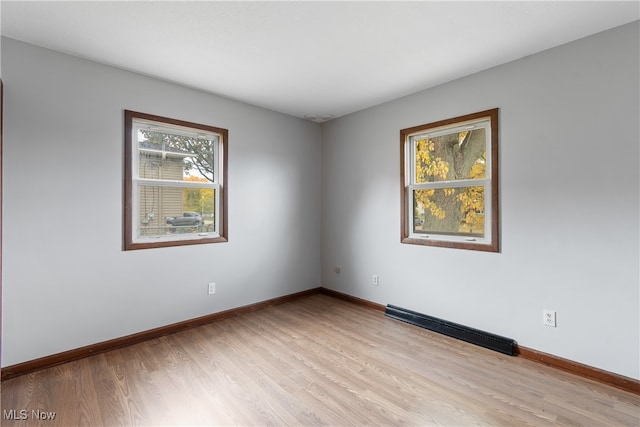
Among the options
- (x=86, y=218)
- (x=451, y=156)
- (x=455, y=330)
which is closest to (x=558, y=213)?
(x=451, y=156)

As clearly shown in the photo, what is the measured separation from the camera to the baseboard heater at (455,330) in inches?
98.9

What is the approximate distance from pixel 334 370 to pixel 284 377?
0.38m

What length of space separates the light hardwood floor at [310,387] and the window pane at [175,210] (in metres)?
1.08

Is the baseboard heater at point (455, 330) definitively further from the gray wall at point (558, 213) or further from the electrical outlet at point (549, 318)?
the electrical outlet at point (549, 318)

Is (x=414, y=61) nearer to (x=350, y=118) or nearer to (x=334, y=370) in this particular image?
(x=350, y=118)

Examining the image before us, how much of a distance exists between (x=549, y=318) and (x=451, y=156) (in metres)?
1.66

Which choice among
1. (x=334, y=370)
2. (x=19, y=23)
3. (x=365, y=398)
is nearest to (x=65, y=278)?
(x=19, y=23)

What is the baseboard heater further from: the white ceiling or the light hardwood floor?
the white ceiling

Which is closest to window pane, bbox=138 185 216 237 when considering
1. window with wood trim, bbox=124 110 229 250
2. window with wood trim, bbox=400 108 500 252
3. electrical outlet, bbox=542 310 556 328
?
window with wood trim, bbox=124 110 229 250

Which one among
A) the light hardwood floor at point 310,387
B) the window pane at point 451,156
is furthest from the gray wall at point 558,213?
the light hardwood floor at point 310,387

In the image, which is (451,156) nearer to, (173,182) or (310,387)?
(310,387)

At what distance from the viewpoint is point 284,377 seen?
2.15 meters

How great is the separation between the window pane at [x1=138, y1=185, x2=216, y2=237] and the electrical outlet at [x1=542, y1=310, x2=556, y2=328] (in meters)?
3.26

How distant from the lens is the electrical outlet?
230 cm
